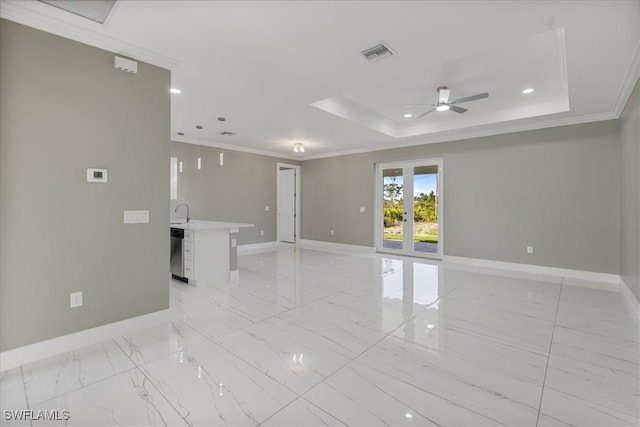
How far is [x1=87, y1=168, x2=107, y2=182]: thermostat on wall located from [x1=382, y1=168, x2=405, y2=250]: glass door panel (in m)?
5.96

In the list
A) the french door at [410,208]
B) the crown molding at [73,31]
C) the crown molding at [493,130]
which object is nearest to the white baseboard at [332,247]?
the french door at [410,208]

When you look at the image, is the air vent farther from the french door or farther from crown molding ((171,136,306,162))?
crown molding ((171,136,306,162))

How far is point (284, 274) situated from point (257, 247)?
9.42 ft

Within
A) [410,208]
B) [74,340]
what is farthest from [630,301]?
[74,340]

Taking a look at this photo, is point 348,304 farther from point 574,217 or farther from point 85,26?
point 574,217

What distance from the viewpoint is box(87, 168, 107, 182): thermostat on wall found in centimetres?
254

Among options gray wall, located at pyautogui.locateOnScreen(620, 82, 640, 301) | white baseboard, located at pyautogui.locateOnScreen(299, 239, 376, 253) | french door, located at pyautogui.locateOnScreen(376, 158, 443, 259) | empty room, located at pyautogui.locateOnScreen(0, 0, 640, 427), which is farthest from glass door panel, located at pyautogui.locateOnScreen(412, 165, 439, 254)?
gray wall, located at pyautogui.locateOnScreen(620, 82, 640, 301)

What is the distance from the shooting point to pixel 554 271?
5090 mm

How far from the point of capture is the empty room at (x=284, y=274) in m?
1.90

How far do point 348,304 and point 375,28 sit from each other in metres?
2.93

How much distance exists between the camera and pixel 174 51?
9.09 ft

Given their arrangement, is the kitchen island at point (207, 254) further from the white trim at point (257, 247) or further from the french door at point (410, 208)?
the french door at point (410, 208)

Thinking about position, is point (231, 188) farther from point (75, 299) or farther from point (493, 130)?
point (493, 130)

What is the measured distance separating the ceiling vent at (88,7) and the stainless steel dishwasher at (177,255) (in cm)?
290
